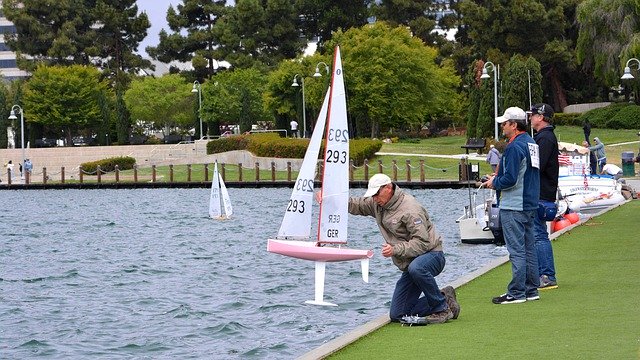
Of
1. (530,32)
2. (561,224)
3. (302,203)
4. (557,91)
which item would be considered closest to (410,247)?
(302,203)

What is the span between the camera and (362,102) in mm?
87562

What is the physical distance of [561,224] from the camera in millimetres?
27594

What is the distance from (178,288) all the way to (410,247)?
13.4 m

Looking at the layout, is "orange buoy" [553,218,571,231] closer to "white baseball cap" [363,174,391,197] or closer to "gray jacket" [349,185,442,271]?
"gray jacket" [349,185,442,271]

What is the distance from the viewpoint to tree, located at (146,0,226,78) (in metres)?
119

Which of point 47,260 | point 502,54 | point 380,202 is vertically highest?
point 502,54

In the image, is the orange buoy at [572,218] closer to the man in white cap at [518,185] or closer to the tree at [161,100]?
the man in white cap at [518,185]

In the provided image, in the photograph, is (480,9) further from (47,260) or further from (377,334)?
(377,334)

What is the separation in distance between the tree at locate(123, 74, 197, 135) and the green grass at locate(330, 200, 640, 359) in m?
95.0

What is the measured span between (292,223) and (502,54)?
7802 cm

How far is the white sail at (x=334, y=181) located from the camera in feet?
→ 63.8

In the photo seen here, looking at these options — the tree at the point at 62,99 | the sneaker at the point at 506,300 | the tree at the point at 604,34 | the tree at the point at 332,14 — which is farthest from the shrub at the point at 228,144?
the sneaker at the point at 506,300

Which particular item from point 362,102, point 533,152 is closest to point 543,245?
point 533,152

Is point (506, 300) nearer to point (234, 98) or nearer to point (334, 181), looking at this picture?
point (334, 181)
